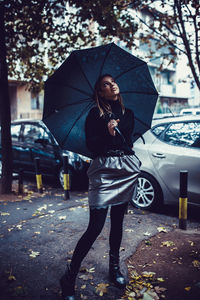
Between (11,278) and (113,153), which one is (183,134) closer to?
(113,153)

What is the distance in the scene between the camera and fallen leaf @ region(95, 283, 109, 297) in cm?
280

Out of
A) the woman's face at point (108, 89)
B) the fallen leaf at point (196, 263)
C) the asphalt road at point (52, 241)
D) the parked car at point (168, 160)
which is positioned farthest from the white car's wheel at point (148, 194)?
the woman's face at point (108, 89)

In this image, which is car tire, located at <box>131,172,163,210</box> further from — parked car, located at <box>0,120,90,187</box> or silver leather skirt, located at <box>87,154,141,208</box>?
silver leather skirt, located at <box>87,154,141,208</box>

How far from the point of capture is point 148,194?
18.0 feet

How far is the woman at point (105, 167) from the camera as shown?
8.48 feet

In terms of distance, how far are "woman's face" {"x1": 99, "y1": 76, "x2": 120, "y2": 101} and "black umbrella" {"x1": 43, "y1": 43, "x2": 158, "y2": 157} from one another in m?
0.16

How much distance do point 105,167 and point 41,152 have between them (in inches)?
219

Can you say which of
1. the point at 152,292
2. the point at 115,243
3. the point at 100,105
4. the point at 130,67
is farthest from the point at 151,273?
the point at 130,67

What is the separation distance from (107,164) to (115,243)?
2.88 feet

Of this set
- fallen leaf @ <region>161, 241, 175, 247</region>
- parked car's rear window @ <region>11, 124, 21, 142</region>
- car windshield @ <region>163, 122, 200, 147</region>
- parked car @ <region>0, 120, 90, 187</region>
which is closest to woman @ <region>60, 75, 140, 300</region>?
fallen leaf @ <region>161, 241, 175, 247</region>

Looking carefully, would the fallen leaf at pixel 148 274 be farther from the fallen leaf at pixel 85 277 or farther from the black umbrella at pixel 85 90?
the black umbrella at pixel 85 90

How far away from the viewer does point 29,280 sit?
3031mm

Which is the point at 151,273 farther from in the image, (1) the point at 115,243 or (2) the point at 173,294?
(1) the point at 115,243

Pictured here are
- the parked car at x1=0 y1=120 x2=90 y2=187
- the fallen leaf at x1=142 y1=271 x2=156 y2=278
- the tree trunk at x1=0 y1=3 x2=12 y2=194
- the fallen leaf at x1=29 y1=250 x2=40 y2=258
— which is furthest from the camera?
the parked car at x1=0 y1=120 x2=90 y2=187
